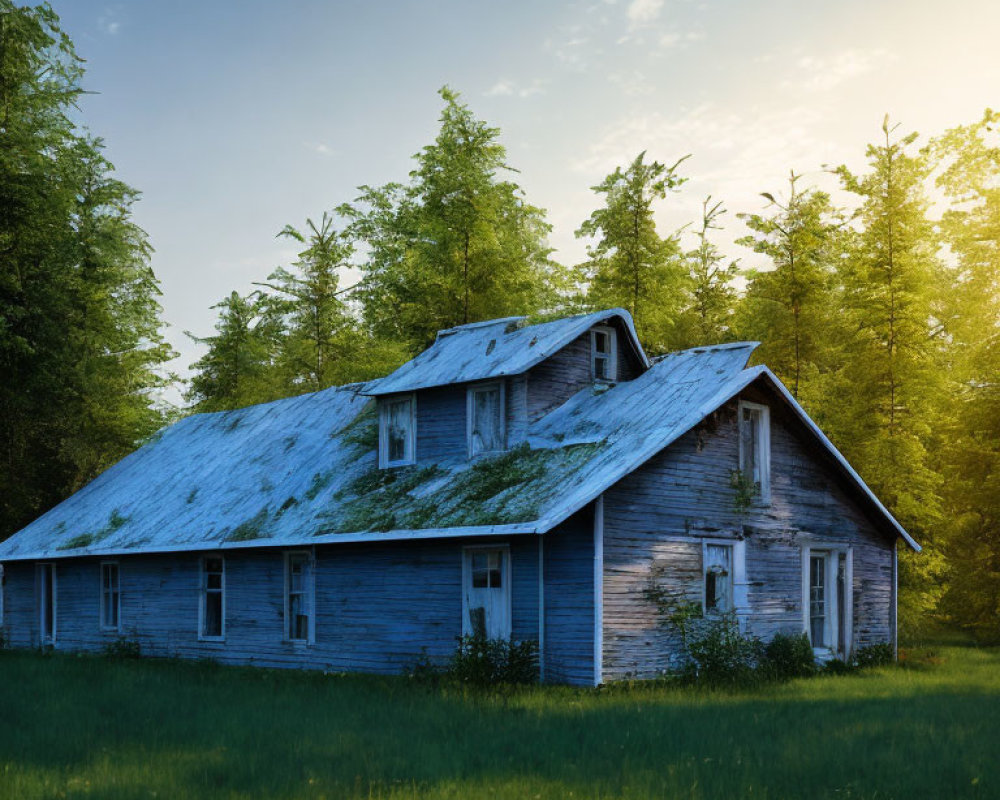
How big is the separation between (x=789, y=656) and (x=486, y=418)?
773 cm

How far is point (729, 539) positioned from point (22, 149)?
26565mm

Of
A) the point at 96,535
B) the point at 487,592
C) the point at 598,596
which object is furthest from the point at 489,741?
the point at 96,535

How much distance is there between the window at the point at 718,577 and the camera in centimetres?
2205

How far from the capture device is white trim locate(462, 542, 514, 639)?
20469mm

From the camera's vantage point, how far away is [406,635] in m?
22.3

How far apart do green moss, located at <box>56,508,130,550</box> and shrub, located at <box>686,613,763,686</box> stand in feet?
54.2

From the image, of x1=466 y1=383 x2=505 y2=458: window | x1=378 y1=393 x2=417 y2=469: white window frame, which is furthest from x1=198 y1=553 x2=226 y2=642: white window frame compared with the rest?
x1=466 y1=383 x2=505 y2=458: window

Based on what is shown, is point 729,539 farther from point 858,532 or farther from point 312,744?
point 312,744

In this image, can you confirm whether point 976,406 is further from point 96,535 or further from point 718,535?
point 96,535

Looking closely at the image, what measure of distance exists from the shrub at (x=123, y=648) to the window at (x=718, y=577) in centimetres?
1441

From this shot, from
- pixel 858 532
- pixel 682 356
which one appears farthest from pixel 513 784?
pixel 858 532

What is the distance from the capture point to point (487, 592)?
2092 centimetres

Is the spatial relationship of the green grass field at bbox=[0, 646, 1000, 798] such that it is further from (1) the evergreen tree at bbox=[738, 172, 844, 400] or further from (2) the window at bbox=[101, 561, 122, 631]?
(1) the evergreen tree at bbox=[738, 172, 844, 400]

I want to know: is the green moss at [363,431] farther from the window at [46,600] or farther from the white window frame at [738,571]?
the window at [46,600]
